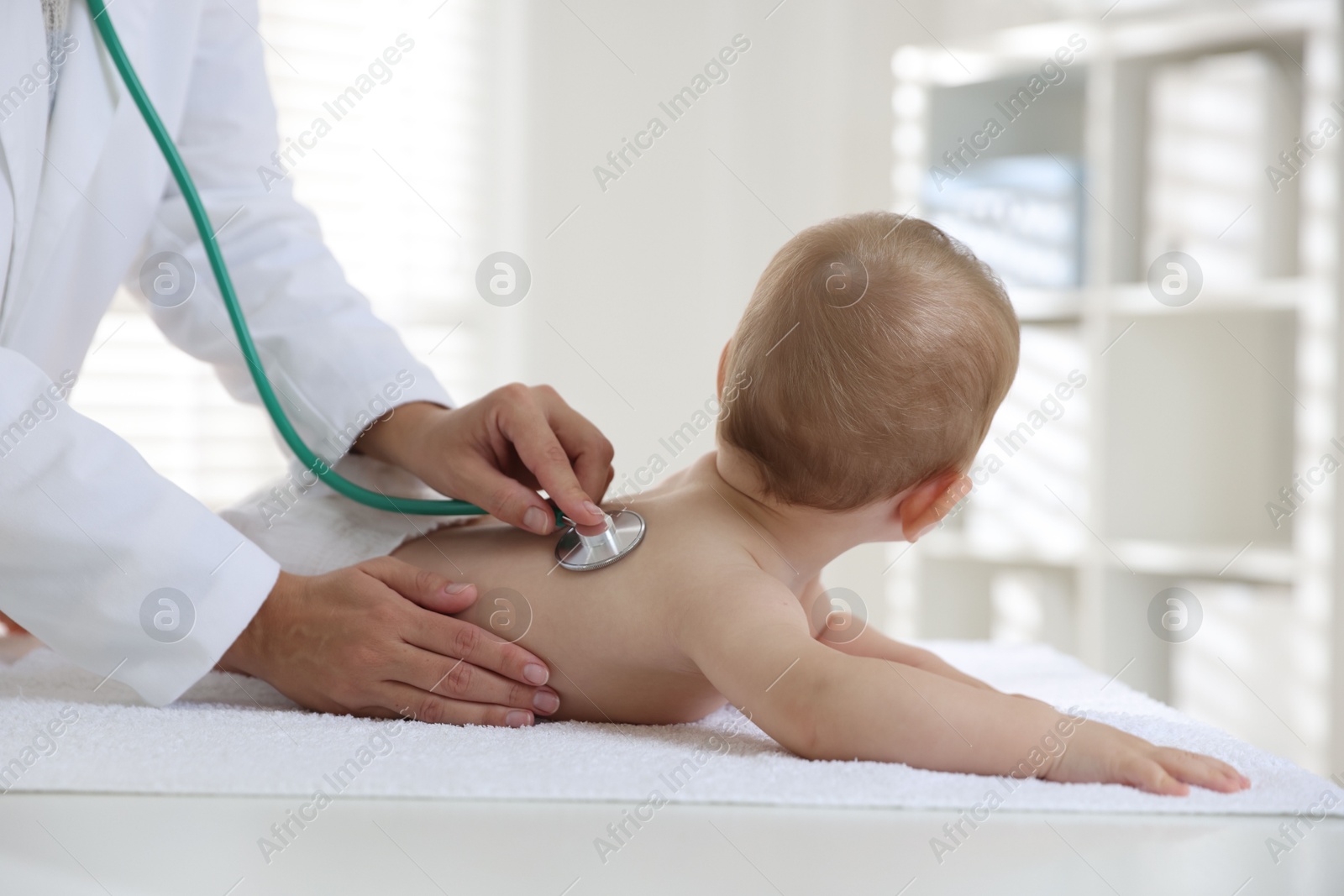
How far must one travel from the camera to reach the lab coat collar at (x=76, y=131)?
90 centimetres

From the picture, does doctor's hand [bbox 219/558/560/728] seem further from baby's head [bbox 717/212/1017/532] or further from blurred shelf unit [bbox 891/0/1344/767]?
blurred shelf unit [bbox 891/0/1344/767]

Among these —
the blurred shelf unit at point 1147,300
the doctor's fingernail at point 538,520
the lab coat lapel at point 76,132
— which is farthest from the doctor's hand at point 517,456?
the blurred shelf unit at point 1147,300

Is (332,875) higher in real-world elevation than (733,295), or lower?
lower

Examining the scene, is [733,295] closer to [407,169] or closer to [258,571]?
[407,169]

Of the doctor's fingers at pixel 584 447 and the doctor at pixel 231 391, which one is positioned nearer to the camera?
the doctor at pixel 231 391

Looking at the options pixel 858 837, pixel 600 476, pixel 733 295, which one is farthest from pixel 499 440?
pixel 733 295

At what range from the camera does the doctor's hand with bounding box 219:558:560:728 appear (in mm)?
756

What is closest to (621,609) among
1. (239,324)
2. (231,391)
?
(239,324)

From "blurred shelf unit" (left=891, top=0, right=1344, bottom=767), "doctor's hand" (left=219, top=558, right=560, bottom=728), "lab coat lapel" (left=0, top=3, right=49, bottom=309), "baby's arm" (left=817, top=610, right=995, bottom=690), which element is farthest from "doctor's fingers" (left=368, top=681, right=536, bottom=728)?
"blurred shelf unit" (left=891, top=0, right=1344, bottom=767)

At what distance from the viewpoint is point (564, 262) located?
253 cm

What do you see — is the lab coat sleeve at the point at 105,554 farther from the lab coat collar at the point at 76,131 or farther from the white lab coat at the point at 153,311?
the lab coat collar at the point at 76,131

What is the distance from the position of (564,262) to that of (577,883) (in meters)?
2.17

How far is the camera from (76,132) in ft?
3.02

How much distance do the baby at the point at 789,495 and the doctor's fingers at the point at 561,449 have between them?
45 mm
